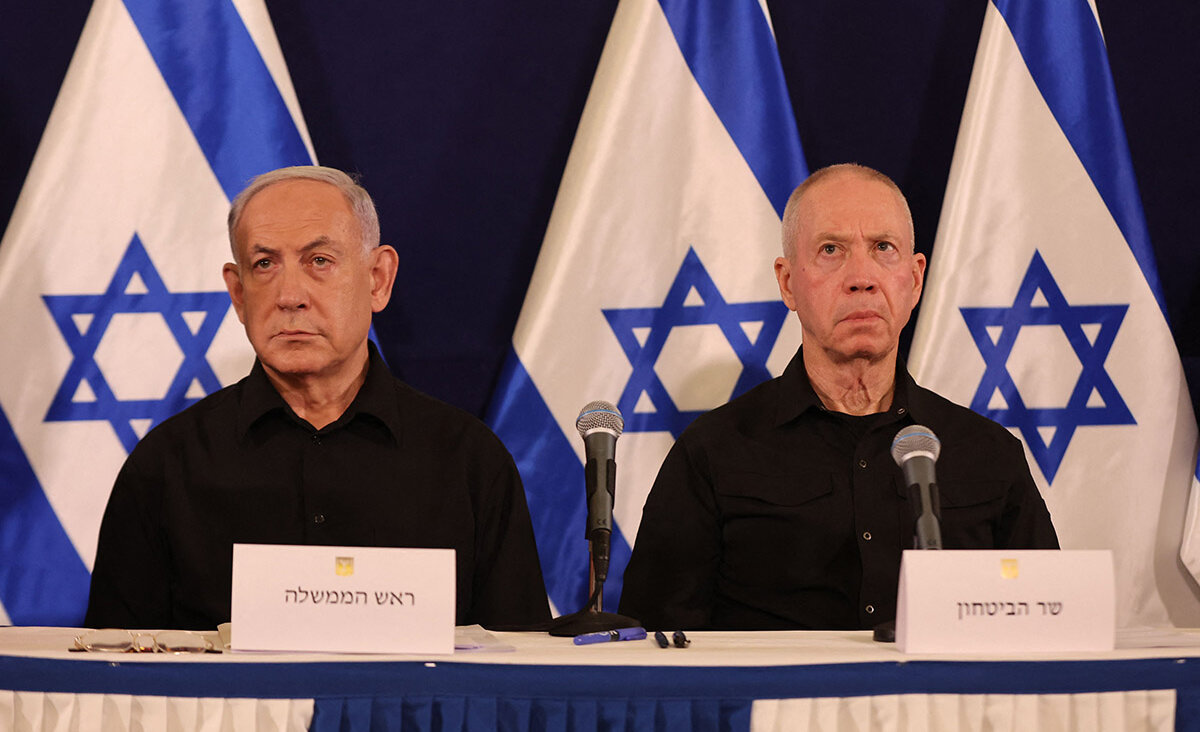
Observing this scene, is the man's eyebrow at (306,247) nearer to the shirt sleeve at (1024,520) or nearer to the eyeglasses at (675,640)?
the eyeglasses at (675,640)

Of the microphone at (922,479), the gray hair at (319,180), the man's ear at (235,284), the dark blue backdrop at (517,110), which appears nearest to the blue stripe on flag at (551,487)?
the dark blue backdrop at (517,110)

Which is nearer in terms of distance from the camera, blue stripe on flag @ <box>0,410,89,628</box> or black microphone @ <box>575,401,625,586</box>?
black microphone @ <box>575,401,625,586</box>

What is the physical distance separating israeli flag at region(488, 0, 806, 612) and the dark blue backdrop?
0.33 m

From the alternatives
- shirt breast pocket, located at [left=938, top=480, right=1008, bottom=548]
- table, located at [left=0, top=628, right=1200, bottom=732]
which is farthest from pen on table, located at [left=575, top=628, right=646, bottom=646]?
shirt breast pocket, located at [left=938, top=480, right=1008, bottom=548]

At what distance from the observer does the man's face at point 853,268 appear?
261 centimetres

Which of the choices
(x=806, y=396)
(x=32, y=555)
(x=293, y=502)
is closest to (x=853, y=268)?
(x=806, y=396)

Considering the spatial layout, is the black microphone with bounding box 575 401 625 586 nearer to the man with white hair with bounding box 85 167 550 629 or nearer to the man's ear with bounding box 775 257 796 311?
the man with white hair with bounding box 85 167 550 629

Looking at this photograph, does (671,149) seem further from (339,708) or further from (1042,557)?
(339,708)

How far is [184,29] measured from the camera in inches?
119

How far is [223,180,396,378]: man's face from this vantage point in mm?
2514

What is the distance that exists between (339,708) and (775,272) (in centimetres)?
175

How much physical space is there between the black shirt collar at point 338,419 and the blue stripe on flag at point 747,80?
1117 mm

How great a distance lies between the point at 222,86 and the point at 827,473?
1.75 metres

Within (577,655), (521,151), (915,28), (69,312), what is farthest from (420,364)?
(577,655)
